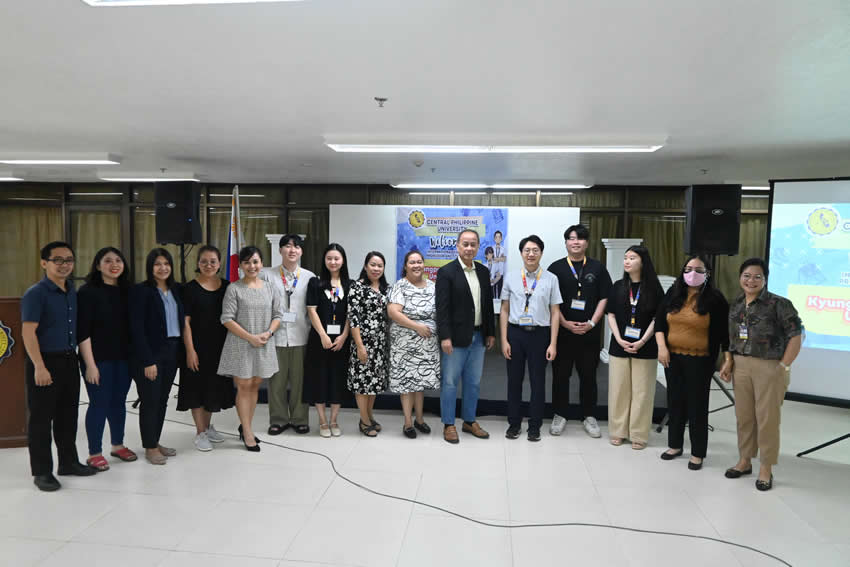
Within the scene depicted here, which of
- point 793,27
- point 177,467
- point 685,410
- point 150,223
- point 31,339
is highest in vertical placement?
point 793,27

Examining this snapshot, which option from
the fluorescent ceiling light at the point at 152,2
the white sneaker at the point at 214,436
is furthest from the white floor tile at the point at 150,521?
the fluorescent ceiling light at the point at 152,2

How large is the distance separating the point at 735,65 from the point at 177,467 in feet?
13.4

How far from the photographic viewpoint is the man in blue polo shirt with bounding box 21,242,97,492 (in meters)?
2.91

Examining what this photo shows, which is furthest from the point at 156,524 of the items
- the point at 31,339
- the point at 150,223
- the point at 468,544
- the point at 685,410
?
the point at 150,223

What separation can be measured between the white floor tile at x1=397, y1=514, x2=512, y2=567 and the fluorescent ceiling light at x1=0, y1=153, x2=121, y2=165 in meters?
5.16

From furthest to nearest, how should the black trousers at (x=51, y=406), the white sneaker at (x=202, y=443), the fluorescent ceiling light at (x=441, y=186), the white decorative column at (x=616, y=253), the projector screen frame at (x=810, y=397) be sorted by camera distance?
1. the fluorescent ceiling light at (x=441, y=186)
2. the white decorative column at (x=616, y=253)
3. the projector screen frame at (x=810, y=397)
4. the white sneaker at (x=202, y=443)
5. the black trousers at (x=51, y=406)

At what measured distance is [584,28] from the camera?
2.10 meters

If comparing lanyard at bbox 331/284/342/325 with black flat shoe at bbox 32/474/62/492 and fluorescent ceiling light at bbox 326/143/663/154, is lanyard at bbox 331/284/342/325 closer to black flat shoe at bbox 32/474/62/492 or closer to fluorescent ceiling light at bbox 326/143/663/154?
fluorescent ceiling light at bbox 326/143/663/154

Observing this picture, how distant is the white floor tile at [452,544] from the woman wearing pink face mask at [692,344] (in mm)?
1733

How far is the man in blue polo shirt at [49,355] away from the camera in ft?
9.54

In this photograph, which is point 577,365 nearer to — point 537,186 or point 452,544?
point 452,544

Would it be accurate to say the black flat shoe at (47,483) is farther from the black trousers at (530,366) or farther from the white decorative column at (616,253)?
the white decorative column at (616,253)

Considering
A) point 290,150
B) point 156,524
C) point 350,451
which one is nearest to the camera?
point 156,524

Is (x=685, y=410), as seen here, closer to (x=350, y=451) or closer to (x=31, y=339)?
(x=350, y=451)
